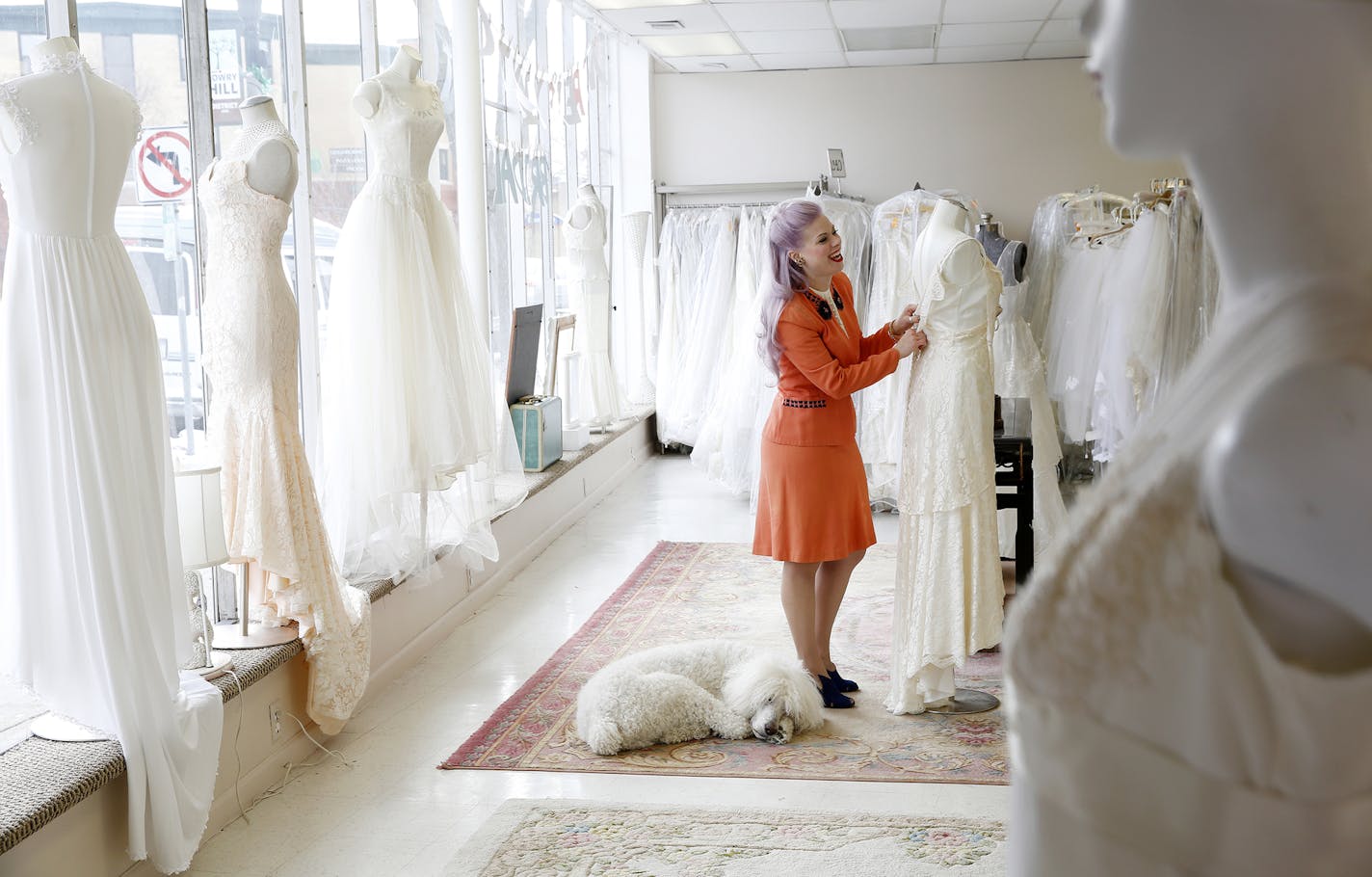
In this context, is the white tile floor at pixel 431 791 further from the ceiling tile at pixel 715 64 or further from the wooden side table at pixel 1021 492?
the ceiling tile at pixel 715 64

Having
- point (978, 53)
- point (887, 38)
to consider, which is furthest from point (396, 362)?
point (978, 53)

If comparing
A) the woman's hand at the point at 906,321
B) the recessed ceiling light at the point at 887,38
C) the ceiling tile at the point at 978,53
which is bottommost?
the woman's hand at the point at 906,321

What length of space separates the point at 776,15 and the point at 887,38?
1.11 meters

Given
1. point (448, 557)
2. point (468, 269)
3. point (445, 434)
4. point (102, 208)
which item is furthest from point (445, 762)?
point (468, 269)

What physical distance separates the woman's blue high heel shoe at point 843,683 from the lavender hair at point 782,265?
1.00m

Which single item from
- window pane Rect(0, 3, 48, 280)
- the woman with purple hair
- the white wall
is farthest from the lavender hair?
the white wall

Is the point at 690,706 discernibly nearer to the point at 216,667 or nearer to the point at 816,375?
the point at 816,375

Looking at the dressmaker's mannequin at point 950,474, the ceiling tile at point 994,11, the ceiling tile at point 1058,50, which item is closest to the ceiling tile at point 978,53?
the ceiling tile at point 1058,50

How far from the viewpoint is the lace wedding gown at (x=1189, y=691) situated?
0.83 meters

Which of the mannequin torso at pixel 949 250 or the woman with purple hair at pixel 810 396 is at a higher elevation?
the mannequin torso at pixel 949 250

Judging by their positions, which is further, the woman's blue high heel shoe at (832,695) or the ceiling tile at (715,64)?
the ceiling tile at (715,64)

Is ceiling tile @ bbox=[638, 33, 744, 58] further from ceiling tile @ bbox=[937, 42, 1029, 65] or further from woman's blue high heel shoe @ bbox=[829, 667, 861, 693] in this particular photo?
woman's blue high heel shoe @ bbox=[829, 667, 861, 693]

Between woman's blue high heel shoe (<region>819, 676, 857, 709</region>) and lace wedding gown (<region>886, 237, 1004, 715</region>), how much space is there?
30cm

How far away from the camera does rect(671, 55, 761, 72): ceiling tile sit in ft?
30.0
